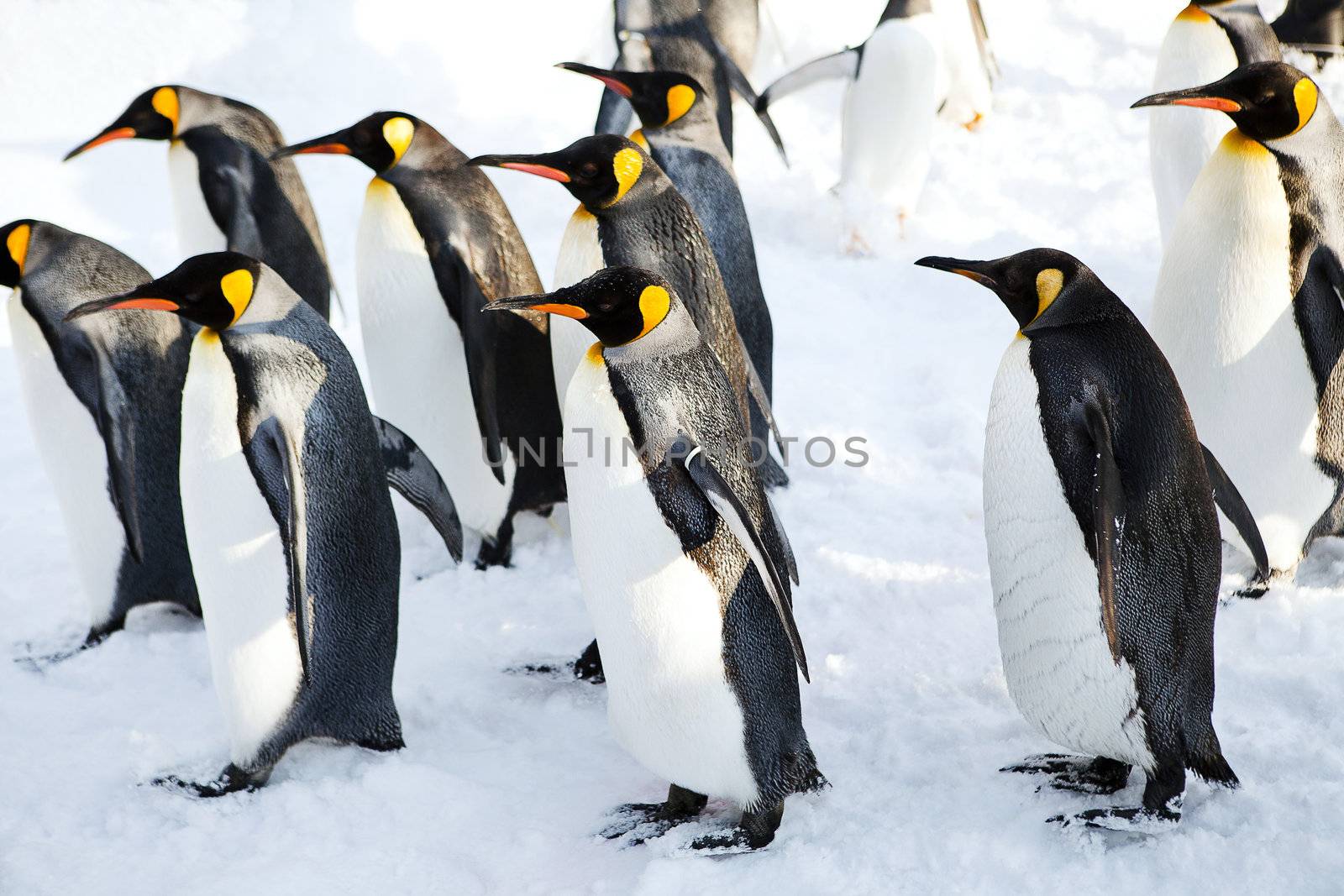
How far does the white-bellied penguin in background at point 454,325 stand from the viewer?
298cm

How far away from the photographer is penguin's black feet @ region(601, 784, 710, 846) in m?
2.15

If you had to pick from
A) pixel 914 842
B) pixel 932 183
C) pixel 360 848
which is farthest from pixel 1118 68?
pixel 360 848

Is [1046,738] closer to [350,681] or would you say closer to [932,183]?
[350,681]

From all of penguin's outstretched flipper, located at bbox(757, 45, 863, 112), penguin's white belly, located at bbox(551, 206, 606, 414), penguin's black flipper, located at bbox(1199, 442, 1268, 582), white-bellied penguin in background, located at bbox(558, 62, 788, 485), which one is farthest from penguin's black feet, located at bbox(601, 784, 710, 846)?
penguin's outstretched flipper, located at bbox(757, 45, 863, 112)

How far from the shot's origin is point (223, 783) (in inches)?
89.8

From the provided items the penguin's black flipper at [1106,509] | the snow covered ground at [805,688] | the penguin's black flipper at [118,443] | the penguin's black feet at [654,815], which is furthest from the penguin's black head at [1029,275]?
the penguin's black flipper at [118,443]

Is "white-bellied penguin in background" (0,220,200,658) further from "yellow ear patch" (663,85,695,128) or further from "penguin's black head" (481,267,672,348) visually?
"yellow ear patch" (663,85,695,128)

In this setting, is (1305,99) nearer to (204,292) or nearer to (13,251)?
(204,292)

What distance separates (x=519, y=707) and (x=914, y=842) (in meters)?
0.93

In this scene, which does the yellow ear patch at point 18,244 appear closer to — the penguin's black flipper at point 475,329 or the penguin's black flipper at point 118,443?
the penguin's black flipper at point 118,443

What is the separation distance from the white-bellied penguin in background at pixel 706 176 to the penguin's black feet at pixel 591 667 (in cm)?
100

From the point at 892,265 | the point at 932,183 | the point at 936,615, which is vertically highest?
the point at 932,183

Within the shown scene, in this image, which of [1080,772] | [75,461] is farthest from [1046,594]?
[75,461]

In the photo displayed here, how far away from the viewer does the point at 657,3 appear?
5.00 metres
